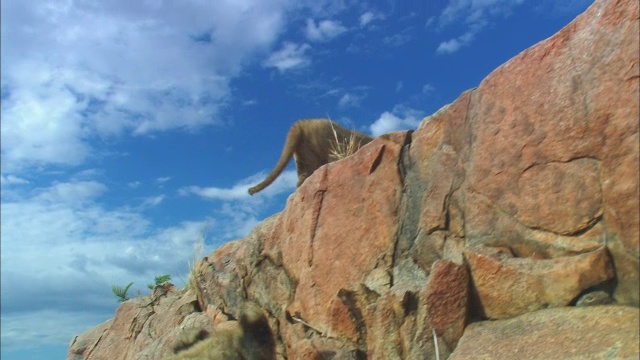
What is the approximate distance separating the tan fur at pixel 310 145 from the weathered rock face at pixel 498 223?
441 centimetres

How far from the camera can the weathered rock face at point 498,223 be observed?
17.1 ft

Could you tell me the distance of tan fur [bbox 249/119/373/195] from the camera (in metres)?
12.7

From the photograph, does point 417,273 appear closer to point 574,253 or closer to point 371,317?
point 371,317

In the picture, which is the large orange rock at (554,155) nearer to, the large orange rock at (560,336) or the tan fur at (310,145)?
the large orange rock at (560,336)

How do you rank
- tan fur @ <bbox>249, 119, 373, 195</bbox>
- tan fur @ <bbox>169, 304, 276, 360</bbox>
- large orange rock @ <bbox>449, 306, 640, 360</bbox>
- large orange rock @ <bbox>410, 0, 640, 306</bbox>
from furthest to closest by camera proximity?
tan fur @ <bbox>249, 119, 373, 195</bbox>, tan fur @ <bbox>169, 304, 276, 360</bbox>, large orange rock @ <bbox>410, 0, 640, 306</bbox>, large orange rock @ <bbox>449, 306, 640, 360</bbox>

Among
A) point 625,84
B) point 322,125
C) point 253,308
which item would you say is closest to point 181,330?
point 253,308

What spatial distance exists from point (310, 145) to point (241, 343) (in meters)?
5.08

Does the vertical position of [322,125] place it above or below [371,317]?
above

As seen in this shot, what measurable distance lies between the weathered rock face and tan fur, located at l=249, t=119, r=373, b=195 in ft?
14.5

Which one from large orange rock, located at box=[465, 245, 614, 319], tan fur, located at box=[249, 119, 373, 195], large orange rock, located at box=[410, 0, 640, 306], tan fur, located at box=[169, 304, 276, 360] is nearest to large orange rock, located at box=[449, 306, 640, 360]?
large orange rock, located at box=[465, 245, 614, 319]

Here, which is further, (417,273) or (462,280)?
(417,273)

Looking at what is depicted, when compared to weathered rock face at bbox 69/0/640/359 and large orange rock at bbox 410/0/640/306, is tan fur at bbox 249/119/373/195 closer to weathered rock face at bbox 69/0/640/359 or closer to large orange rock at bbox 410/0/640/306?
weathered rock face at bbox 69/0/640/359

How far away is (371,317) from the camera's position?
6.85 metres

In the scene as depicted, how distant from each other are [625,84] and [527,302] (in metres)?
1.90
